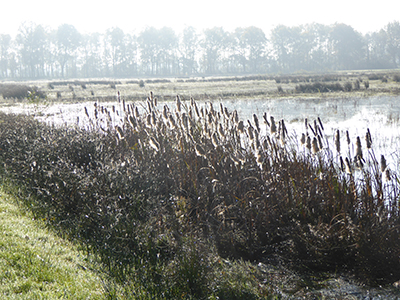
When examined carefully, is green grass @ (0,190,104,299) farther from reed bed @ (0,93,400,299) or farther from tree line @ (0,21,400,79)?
tree line @ (0,21,400,79)

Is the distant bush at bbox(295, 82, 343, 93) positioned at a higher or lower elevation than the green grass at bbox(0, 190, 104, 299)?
higher

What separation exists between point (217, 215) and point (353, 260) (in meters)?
1.79

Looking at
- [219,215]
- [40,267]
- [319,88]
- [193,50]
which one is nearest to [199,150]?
[219,215]

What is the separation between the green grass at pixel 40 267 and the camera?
11.8ft

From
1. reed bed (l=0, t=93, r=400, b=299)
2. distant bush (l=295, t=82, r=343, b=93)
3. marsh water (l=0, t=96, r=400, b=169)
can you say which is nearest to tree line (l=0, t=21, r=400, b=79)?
distant bush (l=295, t=82, r=343, b=93)

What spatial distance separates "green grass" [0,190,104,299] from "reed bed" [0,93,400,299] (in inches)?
12.2

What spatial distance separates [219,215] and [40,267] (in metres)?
2.30

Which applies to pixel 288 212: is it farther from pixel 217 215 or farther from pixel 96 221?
pixel 96 221

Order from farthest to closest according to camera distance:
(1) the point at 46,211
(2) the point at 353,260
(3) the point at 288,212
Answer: (1) the point at 46,211, (3) the point at 288,212, (2) the point at 353,260

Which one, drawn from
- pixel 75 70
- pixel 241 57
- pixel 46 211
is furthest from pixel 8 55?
pixel 46 211

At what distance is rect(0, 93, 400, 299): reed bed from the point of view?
13.3 ft

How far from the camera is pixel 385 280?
13.2 ft

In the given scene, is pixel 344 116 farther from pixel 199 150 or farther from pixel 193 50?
pixel 193 50

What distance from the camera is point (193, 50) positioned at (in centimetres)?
10312
